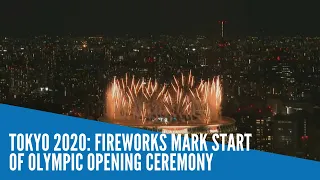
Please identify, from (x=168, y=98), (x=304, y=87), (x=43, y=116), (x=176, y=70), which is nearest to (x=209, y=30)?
(x=176, y=70)

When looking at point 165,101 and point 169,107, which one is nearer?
point 169,107

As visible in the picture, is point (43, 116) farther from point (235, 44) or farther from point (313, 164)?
point (235, 44)

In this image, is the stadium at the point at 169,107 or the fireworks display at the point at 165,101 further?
the fireworks display at the point at 165,101

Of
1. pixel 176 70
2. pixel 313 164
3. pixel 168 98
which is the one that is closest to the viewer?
pixel 313 164

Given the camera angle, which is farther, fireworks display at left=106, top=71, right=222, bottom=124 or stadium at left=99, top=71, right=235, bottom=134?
fireworks display at left=106, top=71, right=222, bottom=124
